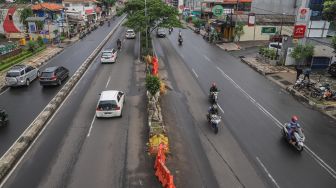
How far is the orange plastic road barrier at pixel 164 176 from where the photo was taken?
14.8 metres

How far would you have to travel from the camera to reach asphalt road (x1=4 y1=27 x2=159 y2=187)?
16.2 meters

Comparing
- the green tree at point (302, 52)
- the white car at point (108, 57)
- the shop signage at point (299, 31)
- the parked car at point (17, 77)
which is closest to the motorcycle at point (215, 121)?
the parked car at point (17, 77)

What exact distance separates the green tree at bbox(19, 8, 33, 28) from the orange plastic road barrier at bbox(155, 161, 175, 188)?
2249 inches

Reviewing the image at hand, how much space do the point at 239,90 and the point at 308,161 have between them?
13.3 metres

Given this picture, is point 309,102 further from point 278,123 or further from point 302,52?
point 302,52

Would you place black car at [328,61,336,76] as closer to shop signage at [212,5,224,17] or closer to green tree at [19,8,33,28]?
shop signage at [212,5,224,17]

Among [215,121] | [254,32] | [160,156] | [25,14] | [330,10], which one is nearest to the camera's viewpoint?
[160,156]

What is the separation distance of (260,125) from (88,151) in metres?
12.0

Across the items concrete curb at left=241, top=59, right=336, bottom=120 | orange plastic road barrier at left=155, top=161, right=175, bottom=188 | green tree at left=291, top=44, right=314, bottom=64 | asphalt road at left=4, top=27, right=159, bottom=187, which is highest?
green tree at left=291, top=44, right=314, bottom=64

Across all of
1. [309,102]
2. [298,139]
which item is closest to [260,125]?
[298,139]

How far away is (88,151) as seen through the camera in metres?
19.0

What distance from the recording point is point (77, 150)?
19.2 m

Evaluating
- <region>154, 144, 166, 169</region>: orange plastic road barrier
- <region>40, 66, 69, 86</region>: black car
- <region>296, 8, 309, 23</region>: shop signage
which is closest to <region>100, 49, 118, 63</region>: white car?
<region>40, 66, 69, 86</region>: black car

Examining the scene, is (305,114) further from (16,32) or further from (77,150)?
(16,32)
